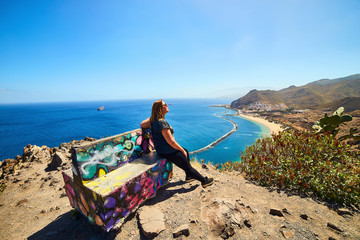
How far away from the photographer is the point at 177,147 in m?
3.85

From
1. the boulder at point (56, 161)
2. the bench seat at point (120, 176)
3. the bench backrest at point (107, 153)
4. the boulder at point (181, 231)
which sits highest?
the bench backrest at point (107, 153)

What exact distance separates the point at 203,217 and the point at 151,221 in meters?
1.15

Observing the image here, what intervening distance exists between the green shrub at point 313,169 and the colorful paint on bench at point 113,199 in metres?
3.95

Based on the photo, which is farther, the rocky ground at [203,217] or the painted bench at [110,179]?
the rocky ground at [203,217]

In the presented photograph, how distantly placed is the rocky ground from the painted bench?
0.39 meters

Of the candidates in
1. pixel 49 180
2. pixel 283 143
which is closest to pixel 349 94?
pixel 283 143

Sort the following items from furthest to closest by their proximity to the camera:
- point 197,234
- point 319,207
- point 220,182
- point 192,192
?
point 220,182 < point 192,192 < point 319,207 < point 197,234

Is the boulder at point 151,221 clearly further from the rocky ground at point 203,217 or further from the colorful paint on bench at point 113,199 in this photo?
the colorful paint on bench at point 113,199

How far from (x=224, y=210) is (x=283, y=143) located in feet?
13.1

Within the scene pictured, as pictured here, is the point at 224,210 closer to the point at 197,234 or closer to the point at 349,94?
the point at 197,234

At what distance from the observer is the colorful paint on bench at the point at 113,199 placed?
8.27 feet

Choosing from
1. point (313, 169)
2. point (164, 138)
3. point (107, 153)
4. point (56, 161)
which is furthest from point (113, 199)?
point (56, 161)

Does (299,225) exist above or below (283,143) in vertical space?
below

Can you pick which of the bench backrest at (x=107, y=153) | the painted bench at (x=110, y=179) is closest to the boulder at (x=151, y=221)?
the painted bench at (x=110, y=179)
